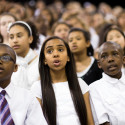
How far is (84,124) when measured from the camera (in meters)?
2.40

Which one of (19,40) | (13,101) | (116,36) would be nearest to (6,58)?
(13,101)

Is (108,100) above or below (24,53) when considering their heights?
below

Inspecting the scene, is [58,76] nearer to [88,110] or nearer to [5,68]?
[88,110]

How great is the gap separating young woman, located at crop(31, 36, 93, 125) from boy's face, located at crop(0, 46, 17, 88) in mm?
457

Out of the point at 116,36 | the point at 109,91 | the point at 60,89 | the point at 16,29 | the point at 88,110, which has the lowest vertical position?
the point at 88,110

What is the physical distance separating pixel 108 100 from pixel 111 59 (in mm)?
379

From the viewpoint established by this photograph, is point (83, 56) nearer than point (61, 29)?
Yes

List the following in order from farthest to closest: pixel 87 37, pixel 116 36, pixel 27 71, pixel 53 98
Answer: pixel 116 36
pixel 87 37
pixel 27 71
pixel 53 98

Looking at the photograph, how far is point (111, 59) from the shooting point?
8.29ft

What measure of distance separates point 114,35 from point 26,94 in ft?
6.30

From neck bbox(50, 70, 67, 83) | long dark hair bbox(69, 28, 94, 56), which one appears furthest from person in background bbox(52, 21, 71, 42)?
neck bbox(50, 70, 67, 83)

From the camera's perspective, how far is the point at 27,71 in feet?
9.39

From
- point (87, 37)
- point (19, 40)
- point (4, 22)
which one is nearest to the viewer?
point (19, 40)

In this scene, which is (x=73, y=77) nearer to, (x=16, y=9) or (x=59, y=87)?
(x=59, y=87)
